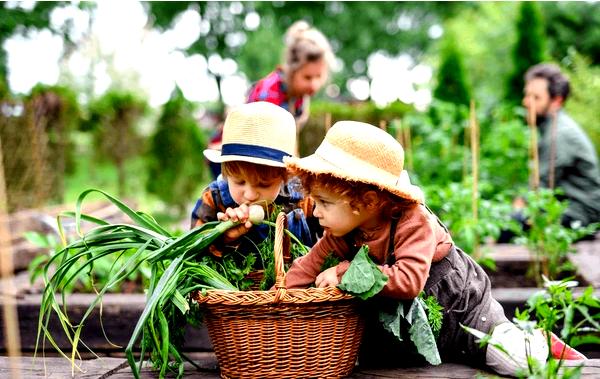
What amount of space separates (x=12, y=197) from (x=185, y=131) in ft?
10.6

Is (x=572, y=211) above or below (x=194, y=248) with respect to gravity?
above

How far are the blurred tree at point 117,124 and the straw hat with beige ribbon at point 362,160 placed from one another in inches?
351

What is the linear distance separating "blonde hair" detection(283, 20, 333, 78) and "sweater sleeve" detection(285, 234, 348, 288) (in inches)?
89.1

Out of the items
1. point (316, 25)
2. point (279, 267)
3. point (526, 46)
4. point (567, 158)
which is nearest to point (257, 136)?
point (279, 267)

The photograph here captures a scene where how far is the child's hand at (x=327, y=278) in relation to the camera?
234cm

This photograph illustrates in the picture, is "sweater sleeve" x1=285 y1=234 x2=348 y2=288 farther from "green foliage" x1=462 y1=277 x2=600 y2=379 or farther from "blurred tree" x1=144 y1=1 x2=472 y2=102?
"blurred tree" x1=144 y1=1 x2=472 y2=102

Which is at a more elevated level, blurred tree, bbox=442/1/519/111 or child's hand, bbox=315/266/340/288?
blurred tree, bbox=442/1/519/111

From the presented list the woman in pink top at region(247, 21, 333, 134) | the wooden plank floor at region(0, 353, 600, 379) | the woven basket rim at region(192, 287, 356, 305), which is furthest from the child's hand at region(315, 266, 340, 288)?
the woman in pink top at region(247, 21, 333, 134)

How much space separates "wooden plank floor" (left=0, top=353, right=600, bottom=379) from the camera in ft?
7.97

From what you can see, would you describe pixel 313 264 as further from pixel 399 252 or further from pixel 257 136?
pixel 257 136

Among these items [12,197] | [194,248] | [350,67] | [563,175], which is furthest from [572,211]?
[350,67]

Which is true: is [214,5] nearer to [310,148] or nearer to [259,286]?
[310,148]

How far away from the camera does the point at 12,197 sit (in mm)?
7777

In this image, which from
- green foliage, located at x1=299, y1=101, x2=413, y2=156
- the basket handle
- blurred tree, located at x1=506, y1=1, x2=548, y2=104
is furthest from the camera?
blurred tree, located at x1=506, y1=1, x2=548, y2=104
